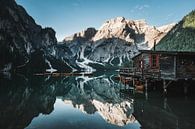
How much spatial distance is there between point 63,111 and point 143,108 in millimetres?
9479

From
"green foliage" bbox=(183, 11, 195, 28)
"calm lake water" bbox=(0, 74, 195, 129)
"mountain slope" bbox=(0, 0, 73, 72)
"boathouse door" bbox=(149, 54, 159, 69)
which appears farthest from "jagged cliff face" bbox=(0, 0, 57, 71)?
"calm lake water" bbox=(0, 74, 195, 129)

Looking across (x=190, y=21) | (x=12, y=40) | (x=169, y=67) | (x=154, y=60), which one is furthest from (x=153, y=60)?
(x=12, y=40)

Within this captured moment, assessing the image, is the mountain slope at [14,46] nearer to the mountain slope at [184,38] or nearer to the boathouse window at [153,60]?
the mountain slope at [184,38]

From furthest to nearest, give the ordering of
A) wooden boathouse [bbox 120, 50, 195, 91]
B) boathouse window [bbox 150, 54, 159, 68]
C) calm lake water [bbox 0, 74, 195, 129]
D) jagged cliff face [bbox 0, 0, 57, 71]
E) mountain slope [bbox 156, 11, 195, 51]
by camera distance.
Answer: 1. jagged cliff face [bbox 0, 0, 57, 71]
2. mountain slope [bbox 156, 11, 195, 51]
3. boathouse window [bbox 150, 54, 159, 68]
4. wooden boathouse [bbox 120, 50, 195, 91]
5. calm lake water [bbox 0, 74, 195, 129]

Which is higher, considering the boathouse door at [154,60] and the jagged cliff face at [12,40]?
the jagged cliff face at [12,40]

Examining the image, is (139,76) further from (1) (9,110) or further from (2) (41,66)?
(2) (41,66)

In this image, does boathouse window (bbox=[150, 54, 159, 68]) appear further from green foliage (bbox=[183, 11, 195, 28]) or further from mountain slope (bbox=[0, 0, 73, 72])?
mountain slope (bbox=[0, 0, 73, 72])

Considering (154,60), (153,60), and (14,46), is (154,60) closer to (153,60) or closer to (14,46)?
(153,60)

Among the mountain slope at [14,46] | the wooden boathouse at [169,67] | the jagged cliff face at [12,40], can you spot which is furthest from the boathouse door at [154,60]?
the jagged cliff face at [12,40]

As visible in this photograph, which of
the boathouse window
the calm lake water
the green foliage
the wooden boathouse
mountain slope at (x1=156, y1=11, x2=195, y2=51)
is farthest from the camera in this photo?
the green foliage

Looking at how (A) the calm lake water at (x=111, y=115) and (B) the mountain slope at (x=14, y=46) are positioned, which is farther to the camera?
(B) the mountain slope at (x=14, y=46)

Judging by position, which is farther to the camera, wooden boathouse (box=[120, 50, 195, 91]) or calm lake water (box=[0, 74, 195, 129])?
wooden boathouse (box=[120, 50, 195, 91])

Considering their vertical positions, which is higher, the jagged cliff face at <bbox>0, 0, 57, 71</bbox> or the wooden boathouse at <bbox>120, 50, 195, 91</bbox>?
the jagged cliff face at <bbox>0, 0, 57, 71</bbox>

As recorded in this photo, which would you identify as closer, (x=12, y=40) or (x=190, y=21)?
(x=190, y=21)
